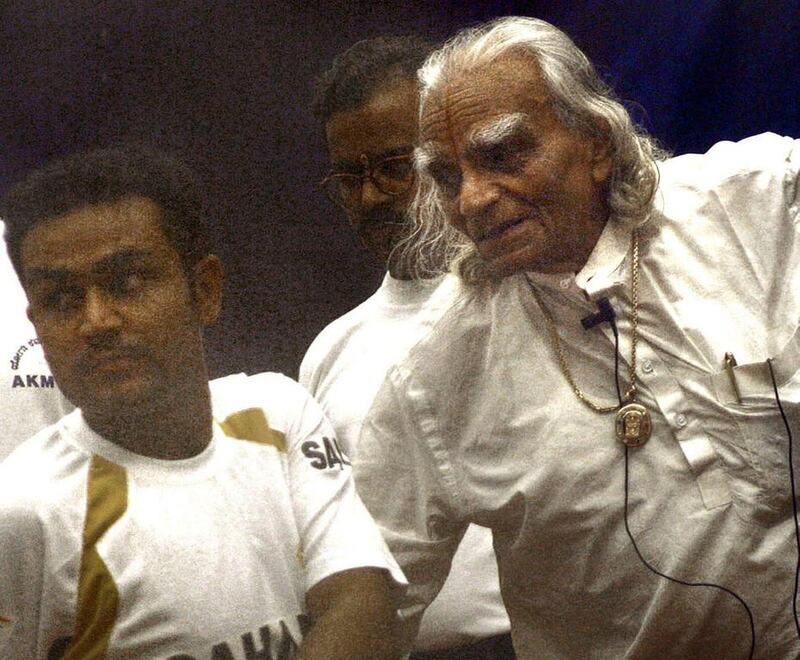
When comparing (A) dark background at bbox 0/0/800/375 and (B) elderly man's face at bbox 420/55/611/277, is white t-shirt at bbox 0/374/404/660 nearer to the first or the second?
(A) dark background at bbox 0/0/800/375

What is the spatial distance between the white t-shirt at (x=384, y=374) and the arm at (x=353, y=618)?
0.22ft

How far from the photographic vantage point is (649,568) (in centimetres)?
130

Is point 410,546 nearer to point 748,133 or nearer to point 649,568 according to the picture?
point 649,568

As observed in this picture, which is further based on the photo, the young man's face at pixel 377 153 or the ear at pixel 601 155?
the ear at pixel 601 155

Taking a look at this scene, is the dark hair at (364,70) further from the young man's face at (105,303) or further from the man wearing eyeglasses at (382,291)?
the young man's face at (105,303)

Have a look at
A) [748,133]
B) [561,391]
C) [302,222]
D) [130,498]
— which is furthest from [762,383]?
[130,498]

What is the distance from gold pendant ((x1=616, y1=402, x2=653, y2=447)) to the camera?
4.31 feet

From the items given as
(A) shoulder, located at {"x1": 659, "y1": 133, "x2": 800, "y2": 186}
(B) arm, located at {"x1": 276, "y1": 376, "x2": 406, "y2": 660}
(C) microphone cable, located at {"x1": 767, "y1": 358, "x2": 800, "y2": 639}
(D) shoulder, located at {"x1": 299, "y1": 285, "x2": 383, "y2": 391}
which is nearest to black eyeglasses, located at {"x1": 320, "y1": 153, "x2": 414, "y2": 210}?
(D) shoulder, located at {"x1": 299, "y1": 285, "x2": 383, "y2": 391}

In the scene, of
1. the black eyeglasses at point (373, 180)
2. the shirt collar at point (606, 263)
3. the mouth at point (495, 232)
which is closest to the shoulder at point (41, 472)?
the black eyeglasses at point (373, 180)

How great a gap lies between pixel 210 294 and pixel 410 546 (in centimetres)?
32

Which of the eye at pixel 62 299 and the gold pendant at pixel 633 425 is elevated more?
the eye at pixel 62 299

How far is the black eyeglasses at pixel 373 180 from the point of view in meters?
1.28

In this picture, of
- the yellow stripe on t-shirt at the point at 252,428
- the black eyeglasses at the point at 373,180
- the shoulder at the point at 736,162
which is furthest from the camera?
the shoulder at the point at 736,162

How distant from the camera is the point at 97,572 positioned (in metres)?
1.09
